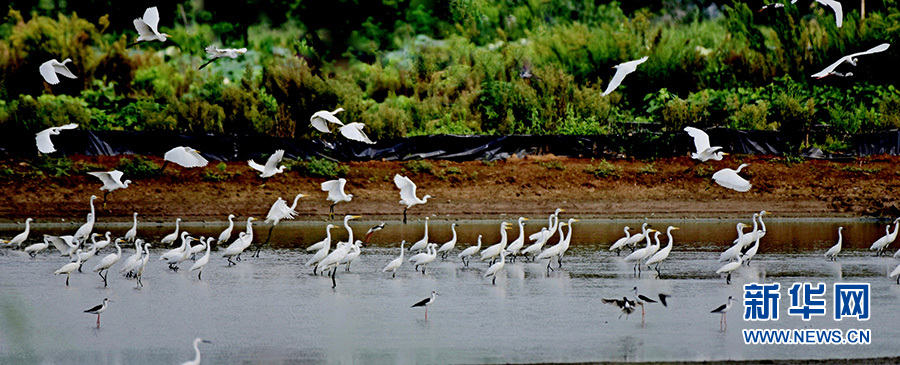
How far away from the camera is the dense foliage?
112 ft

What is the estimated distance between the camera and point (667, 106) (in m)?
34.7

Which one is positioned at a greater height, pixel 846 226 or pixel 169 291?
pixel 169 291

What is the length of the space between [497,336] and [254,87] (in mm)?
27410

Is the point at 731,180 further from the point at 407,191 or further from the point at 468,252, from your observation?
the point at 407,191

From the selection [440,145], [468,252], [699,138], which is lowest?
[440,145]

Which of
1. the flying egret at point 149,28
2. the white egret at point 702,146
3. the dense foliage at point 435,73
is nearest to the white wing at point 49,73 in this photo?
the flying egret at point 149,28

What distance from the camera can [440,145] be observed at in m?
30.4

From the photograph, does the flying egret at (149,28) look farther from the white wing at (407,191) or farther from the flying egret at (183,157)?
the white wing at (407,191)

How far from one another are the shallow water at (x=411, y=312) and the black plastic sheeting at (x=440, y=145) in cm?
968

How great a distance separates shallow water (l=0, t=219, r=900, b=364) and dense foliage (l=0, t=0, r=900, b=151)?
46.1 feet

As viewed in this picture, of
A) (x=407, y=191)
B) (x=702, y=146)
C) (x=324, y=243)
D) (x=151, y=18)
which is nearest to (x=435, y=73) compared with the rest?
(x=407, y=191)

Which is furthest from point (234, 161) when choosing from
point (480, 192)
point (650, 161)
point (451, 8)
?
point (451, 8)

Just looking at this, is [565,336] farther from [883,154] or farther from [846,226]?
[883,154]

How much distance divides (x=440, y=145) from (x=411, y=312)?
17380 millimetres
